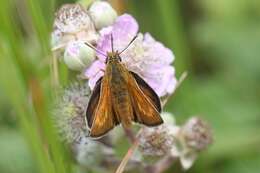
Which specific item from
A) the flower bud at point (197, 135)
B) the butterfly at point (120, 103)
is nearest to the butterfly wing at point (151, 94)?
the butterfly at point (120, 103)

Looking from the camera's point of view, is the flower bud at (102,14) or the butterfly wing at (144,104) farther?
the flower bud at (102,14)

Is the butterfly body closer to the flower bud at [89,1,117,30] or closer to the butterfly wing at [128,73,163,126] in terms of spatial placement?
the butterfly wing at [128,73,163,126]

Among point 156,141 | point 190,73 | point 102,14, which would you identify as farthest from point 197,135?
point 190,73

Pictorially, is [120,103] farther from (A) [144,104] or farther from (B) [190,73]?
(B) [190,73]


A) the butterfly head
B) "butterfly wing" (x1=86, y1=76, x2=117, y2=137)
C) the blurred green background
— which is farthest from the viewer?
the blurred green background

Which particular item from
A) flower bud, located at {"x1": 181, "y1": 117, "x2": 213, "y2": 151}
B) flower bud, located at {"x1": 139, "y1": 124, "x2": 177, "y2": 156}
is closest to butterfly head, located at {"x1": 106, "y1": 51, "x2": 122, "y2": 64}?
flower bud, located at {"x1": 139, "y1": 124, "x2": 177, "y2": 156}

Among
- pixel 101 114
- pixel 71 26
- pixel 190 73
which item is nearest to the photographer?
pixel 101 114

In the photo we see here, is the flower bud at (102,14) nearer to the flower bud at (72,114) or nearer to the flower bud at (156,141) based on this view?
the flower bud at (72,114)
